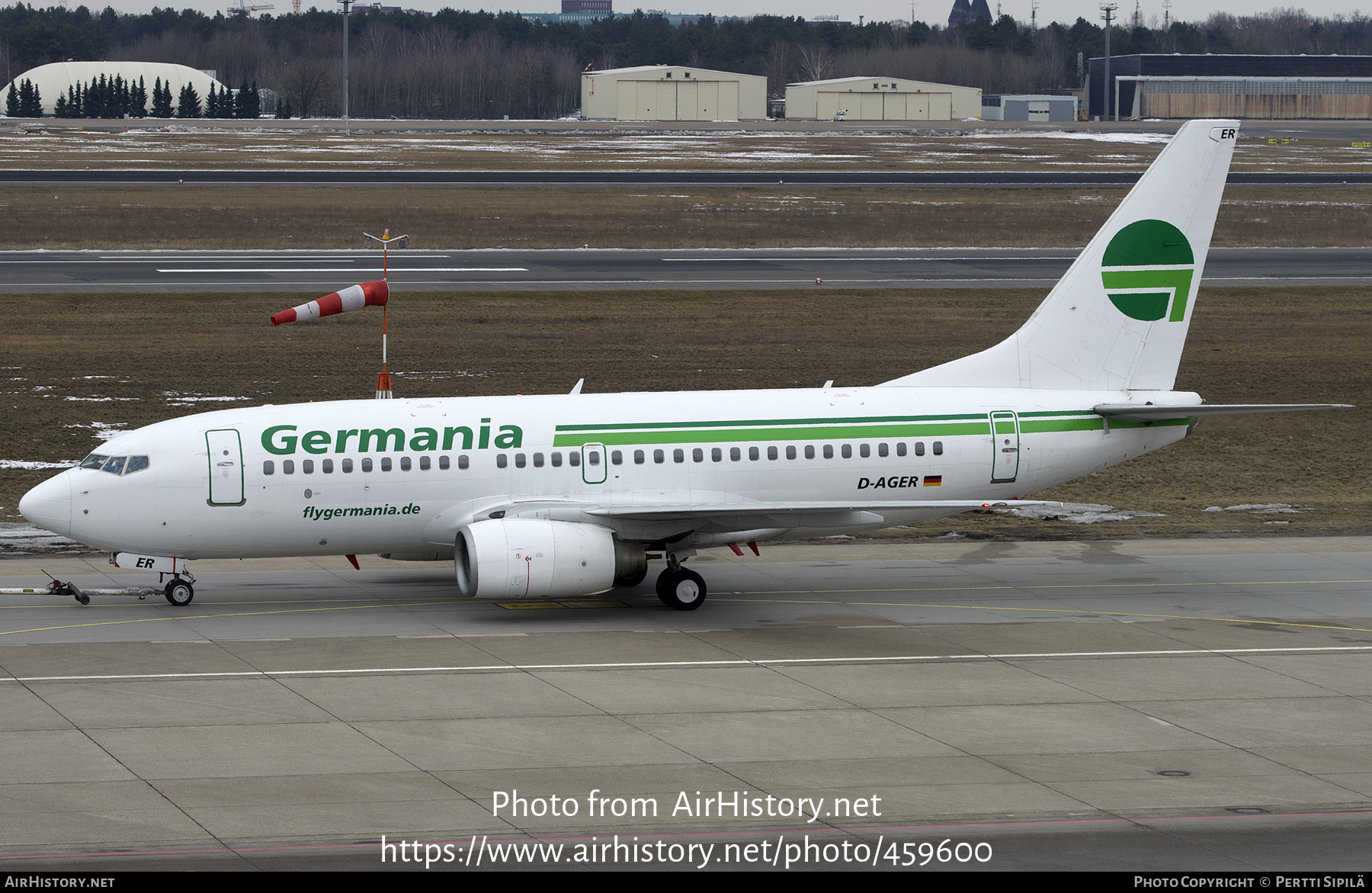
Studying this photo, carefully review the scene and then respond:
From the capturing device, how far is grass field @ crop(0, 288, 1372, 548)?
44.2 meters

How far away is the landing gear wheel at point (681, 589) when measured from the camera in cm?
3097

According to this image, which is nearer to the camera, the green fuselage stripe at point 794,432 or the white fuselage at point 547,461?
the white fuselage at point 547,461

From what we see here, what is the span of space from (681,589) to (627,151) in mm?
129196

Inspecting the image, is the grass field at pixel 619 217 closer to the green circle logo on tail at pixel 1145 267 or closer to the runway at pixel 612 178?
the runway at pixel 612 178

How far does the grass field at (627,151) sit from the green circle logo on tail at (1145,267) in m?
98.2

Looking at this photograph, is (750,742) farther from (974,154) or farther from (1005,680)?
(974,154)

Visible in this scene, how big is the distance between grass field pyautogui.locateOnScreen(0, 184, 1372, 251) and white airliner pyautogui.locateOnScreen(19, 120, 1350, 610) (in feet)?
176

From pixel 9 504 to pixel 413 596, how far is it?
13.6 m

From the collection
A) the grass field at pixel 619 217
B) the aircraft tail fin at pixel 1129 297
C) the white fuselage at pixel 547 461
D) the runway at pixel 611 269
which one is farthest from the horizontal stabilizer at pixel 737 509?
the grass field at pixel 619 217

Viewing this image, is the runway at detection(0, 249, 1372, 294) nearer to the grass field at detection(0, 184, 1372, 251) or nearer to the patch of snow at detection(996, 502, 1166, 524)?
the grass field at detection(0, 184, 1372, 251)

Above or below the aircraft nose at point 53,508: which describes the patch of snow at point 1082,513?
below

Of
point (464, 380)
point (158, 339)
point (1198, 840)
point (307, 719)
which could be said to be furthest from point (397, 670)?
point (158, 339)

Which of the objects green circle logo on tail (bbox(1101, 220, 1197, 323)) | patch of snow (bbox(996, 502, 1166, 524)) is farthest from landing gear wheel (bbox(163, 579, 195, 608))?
patch of snow (bbox(996, 502, 1166, 524))

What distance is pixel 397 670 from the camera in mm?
26547
